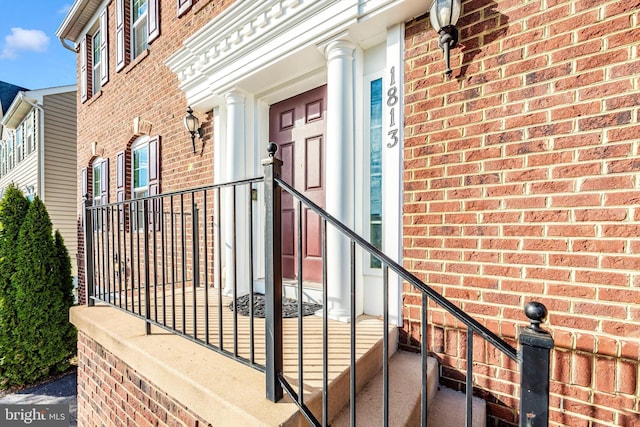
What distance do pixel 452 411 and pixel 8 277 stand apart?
21.9ft

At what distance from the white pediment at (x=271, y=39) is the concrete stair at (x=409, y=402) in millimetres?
2326

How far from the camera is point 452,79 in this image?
6.46 feet

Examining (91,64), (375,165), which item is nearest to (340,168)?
(375,165)

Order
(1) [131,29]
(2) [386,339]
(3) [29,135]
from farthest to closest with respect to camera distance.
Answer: (3) [29,135]
(1) [131,29]
(2) [386,339]

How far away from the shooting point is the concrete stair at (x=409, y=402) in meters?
1.52

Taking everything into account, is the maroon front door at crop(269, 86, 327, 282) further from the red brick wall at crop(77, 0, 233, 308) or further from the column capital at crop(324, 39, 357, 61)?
the red brick wall at crop(77, 0, 233, 308)

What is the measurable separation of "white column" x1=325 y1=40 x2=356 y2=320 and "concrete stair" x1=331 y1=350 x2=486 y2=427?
0.55m

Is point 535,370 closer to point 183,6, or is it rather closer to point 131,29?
point 183,6

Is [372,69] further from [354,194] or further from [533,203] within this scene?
[533,203]

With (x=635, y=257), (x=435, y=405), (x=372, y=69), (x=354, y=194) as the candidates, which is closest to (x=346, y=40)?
(x=372, y=69)

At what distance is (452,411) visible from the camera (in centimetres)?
175

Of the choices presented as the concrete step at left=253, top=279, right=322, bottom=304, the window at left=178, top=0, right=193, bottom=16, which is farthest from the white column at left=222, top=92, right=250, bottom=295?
the window at left=178, top=0, right=193, bottom=16

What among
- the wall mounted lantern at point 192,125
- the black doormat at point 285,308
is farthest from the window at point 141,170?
the black doormat at point 285,308

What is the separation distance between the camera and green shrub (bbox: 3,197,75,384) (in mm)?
5043
